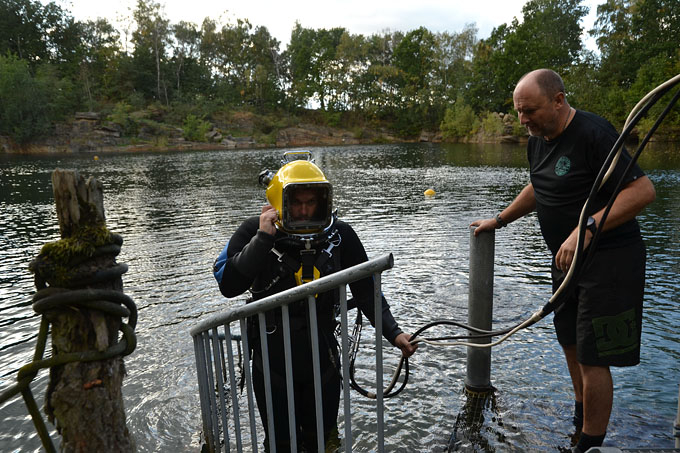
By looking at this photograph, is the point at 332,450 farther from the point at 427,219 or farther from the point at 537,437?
the point at 427,219

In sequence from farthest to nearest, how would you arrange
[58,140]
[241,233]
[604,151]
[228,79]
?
1. [228,79]
2. [58,140]
3. [241,233]
4. [604,151]

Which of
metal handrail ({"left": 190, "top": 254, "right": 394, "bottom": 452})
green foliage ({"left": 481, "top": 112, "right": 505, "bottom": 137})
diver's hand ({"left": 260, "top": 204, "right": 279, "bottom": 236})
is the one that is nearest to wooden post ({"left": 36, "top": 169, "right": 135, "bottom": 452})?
metal handrail ({"left": 190, "top": 254, "right": 394, "bottom": 452})

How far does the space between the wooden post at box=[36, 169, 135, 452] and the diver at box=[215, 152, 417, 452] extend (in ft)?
2.78


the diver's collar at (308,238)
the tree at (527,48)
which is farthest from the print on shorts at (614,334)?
the tree at (527,48)

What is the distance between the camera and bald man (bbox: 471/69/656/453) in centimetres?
274

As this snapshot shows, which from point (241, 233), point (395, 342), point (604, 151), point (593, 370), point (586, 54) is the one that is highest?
point (586, 54)

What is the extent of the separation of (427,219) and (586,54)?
73658mm

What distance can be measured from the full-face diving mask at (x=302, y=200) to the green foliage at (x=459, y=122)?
72.3 metres

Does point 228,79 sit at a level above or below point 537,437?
above

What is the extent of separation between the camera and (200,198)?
20312 mm

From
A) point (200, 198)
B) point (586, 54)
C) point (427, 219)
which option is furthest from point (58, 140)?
point (586, 54)

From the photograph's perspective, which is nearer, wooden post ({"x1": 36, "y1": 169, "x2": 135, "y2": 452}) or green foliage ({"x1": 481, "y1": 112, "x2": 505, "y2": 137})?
wooden post ({"x1": 36, "y1": 169, "x2": 135, "y2": 452})

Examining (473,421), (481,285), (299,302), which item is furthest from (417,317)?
(299,302)

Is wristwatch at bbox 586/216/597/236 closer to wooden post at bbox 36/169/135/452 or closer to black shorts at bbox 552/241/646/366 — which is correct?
black shorts at bbox 552/241/646/366
